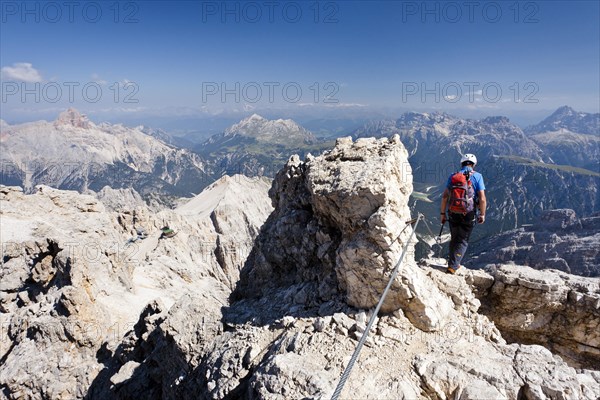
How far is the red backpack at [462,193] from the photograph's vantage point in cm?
1316

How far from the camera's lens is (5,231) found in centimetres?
4288

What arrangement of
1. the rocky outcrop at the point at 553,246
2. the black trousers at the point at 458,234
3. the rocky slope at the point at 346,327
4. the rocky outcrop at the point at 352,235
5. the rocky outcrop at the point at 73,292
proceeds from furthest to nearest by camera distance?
the rocky outcrop at the point at 553,246 < the rocky outcrop at the point at 73,292 < the black trousers at the point at 458,234 < the rocky outcrop at the point at 352,235 < the rocky slope at the point at 346,327

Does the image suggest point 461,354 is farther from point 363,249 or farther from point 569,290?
point 569,290

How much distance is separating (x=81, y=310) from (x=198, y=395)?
866 inches

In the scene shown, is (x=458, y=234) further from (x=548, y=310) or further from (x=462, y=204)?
(x=548, y=310)

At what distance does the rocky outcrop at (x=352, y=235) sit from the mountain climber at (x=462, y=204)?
186 centimetres

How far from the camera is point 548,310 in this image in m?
14.4

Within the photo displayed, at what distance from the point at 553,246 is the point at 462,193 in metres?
114

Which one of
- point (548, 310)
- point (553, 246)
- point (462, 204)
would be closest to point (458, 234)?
point (462, 204)

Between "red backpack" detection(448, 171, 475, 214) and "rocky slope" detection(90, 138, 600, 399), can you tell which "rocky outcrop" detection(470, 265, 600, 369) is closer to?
"rocky slope" detection(90, 138, 600, 399)

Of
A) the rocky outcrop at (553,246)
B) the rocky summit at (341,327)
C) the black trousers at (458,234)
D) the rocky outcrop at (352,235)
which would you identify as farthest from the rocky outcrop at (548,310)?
the rocky outcrop at (553,246)

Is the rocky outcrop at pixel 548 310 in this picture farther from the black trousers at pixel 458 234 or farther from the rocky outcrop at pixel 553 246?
the rocky outcrop at pixel 553 246

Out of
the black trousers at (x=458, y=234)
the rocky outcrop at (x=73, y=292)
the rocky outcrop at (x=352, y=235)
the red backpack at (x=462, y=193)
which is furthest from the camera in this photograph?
the rocky outcrop at (x=73, y=292)

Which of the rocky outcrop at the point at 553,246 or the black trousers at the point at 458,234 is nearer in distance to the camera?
the black trousers at the point at 458,234
